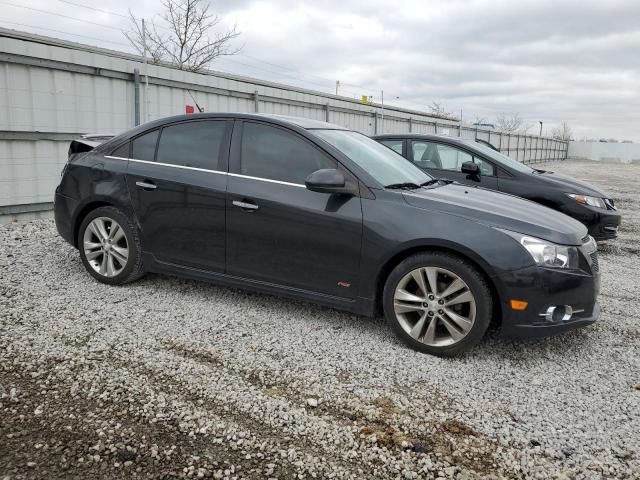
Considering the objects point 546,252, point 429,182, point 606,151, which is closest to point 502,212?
point 546,252

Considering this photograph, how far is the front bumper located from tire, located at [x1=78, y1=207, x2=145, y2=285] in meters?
3.03

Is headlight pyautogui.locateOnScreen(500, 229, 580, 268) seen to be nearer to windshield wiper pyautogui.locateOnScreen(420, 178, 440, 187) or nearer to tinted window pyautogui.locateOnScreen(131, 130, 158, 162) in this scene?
windshield wiper pyautogui.locateOnScreen(420, 178, 440, 187)

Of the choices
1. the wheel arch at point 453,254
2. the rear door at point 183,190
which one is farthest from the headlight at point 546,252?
the rear door at point 183,190

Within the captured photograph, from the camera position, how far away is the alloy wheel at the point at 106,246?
452 cm

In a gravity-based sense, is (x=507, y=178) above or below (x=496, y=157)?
below

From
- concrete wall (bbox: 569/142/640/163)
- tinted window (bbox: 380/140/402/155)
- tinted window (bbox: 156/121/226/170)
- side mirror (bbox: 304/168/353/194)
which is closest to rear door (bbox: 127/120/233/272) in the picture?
tinted window (bbox: 156/121/226/170)

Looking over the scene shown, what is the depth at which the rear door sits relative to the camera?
4117 mm

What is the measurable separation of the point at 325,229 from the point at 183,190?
1.31 meters

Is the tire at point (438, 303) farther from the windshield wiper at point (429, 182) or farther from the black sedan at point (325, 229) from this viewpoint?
the windshield wiper at point (429, 182)

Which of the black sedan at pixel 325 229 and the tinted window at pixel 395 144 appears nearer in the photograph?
the black sedan at pixel 325 229

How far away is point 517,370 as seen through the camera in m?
3.40

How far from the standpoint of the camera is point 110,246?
15.0 ft

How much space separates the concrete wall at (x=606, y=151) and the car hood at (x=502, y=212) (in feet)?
210

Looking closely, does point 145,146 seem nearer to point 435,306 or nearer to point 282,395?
point 282,395
